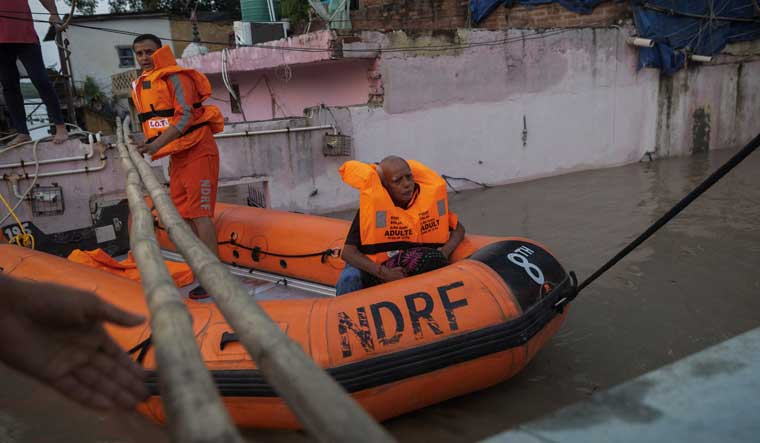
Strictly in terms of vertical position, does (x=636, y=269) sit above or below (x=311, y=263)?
below

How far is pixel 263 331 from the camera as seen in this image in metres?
0.82

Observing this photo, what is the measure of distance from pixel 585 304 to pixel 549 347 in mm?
661

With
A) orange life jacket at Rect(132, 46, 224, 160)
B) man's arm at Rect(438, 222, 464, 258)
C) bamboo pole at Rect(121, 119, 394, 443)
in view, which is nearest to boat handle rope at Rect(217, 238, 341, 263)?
man's arm at Rect(438, 222, 464, 258)

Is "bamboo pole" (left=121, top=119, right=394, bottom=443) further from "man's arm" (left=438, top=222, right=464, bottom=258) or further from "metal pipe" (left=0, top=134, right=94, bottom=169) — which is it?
"metal pipe" (left=0, top=134, right=94, bottom=169)

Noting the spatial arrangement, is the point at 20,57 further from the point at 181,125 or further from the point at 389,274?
the point at 389,274

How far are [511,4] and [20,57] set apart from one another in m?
7.87

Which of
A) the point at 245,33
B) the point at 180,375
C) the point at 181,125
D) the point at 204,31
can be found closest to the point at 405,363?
the point at 180,375

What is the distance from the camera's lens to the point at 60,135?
4.96 metres

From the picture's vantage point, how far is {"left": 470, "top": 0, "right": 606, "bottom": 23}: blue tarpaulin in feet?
29.5

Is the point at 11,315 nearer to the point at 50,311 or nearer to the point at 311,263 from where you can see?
the point at 50,311

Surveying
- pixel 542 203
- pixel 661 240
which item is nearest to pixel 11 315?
pixel 661 240

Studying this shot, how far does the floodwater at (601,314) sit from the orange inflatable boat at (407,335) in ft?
0.57

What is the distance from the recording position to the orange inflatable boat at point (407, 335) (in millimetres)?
2438

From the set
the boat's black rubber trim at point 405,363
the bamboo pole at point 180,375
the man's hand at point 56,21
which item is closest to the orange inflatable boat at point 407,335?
the boat's black rubber trim at point 405,363
